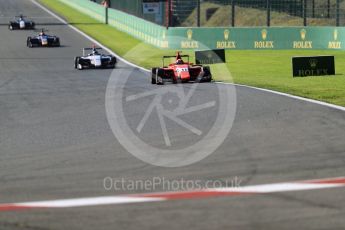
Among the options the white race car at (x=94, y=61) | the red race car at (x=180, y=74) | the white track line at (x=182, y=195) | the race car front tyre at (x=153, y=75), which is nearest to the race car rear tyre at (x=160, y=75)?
the red race car at (x=180, y=74)

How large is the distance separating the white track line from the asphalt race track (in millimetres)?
153

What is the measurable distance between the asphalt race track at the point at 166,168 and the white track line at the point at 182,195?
0.50 ft

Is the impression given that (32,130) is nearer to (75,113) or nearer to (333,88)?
(75,113)

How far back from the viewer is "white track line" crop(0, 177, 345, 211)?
7.26 metres

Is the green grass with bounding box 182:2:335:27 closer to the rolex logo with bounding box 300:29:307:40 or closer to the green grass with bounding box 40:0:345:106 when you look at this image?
the rolex logo with bounding box 300:29:307:40

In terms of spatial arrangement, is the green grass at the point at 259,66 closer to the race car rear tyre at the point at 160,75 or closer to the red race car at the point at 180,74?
the red race car at the point at 180,74

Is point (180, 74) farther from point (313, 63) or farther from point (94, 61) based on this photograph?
point (94, 61)

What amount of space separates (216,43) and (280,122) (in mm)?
24620

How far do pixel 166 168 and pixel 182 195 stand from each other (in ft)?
4.77

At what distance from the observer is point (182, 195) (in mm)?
7535

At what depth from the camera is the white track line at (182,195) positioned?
7258mm

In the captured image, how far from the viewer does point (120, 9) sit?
2188 inches

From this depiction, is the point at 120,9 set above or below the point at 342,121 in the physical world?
above

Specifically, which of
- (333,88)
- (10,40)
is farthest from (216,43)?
(333,88)
